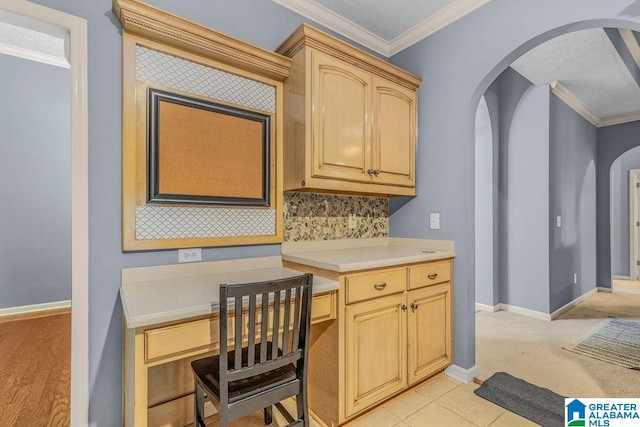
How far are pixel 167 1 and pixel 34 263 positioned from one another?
11.1 ft

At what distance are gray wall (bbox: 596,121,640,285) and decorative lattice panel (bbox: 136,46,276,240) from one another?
18.3 ft

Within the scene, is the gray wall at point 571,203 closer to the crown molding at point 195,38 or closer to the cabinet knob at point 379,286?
the cabinet knob at point 379,286

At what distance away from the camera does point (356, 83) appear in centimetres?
222

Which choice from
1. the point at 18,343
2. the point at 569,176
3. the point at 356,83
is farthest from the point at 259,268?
the point at 569,176

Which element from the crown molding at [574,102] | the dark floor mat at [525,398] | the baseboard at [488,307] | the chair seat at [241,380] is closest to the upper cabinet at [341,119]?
the chair seat at [241,380]

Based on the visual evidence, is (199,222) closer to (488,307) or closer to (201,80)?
(201,80)

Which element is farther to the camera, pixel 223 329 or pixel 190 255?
pixel 190 255

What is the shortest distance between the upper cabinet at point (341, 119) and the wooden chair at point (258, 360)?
85cm

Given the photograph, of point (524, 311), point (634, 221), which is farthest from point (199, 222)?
point (634, 221)

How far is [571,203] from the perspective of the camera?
4195 millimetres

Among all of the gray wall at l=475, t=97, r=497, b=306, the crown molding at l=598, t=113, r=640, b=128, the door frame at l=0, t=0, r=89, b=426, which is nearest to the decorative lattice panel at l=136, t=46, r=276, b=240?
the door frame at l=0, t=0, r=89, b=426

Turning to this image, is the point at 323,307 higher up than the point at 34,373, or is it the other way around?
the point at 323,307

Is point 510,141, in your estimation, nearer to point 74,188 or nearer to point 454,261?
point 454,261

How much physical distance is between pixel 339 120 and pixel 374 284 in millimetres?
1089
